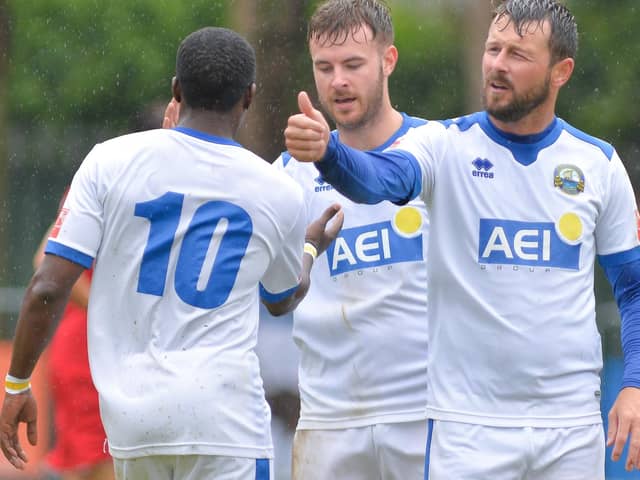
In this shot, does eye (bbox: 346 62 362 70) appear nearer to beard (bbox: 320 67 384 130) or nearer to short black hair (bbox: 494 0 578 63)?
beard (bbox: 320 67 384 130)

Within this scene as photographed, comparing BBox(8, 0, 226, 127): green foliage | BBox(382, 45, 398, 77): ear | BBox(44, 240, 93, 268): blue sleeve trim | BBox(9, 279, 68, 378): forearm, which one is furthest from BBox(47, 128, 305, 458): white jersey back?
BBox(8, 0, 226, 127): green foliage

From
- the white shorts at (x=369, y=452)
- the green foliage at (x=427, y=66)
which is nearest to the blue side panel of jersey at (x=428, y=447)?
the white shorts at (x=369, y=452)

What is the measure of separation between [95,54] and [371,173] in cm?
1617

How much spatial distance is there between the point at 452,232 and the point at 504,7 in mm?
914

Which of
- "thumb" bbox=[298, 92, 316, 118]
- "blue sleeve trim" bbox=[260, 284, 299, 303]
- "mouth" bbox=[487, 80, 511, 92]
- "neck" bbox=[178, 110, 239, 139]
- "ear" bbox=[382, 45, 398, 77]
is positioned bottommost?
"blue sleeve trim" bbox=[260, 284, 299, 303]

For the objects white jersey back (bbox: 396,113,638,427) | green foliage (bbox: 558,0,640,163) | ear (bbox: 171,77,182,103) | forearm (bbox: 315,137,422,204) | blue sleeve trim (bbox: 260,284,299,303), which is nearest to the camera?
forearm (bbox: 315,137,422,204)

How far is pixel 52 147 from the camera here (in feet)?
53.1

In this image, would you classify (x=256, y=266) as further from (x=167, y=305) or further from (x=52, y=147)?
(x=52, y=147)

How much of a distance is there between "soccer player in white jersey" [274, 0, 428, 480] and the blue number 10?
1223 mm

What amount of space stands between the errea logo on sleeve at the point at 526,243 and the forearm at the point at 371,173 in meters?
0.36

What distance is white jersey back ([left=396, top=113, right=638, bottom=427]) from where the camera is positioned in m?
5.24

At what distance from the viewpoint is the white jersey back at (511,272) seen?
206 inches

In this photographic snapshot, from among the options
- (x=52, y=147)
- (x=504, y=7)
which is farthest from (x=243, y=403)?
(x=52, y=147)

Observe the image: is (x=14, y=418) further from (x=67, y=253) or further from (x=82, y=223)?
(x=82, y=223)
